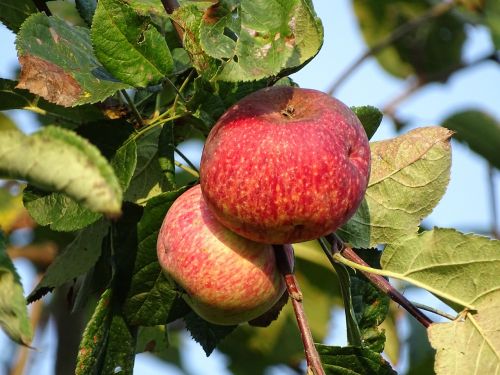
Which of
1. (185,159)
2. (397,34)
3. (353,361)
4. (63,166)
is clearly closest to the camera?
(63,166)

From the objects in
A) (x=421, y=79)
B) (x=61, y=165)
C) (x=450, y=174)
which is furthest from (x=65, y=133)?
(x=421, y=79)

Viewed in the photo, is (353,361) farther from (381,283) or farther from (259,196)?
(259,196)

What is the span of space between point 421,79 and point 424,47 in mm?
181

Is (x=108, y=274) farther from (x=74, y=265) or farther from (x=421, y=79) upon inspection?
(x=421, y=79)

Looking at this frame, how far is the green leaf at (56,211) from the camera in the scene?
146cm

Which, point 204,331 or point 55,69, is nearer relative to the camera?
point 55,69

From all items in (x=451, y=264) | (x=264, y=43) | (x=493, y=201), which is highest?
(x=264, y=43)

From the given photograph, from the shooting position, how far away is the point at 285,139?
51.7 inches

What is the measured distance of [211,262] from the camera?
143cm

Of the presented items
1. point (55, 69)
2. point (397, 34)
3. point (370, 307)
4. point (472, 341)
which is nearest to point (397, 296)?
point (472, 341)

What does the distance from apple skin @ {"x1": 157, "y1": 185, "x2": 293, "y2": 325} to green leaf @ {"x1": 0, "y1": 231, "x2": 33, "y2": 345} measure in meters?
0.37

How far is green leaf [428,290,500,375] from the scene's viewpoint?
1.38 metres

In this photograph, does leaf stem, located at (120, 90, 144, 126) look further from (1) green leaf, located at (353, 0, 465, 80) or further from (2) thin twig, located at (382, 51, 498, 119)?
(1) green leaf, located at (353, 0, 465, 80)

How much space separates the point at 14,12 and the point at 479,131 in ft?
5.60
